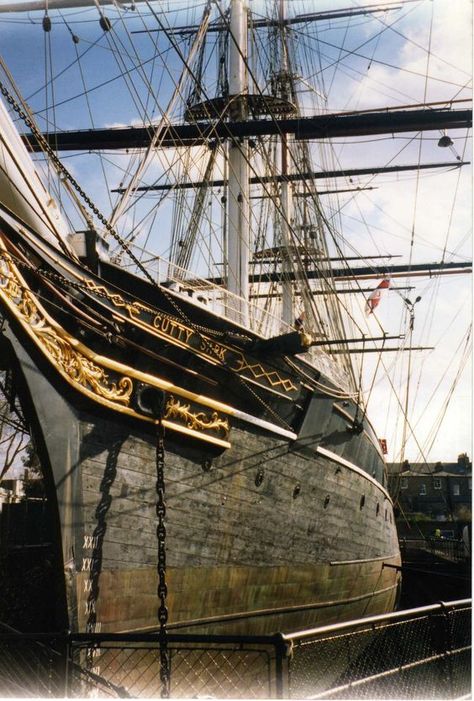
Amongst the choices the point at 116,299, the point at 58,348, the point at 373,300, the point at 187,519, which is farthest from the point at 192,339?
the point at 373,300

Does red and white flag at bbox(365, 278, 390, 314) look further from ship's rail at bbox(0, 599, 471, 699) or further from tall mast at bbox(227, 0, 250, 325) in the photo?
ship's rail at bbox(0, 599, 471, 699)

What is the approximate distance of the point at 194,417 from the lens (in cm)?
728

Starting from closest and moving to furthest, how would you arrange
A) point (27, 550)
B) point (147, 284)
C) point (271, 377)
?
point (147, 284)
point (271, 377)
point (27, 550)

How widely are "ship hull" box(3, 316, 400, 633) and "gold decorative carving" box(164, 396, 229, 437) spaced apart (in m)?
0.20

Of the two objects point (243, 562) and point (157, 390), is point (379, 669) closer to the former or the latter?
point (243, 562)

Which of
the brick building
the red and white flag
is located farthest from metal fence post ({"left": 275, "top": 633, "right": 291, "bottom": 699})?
the brick building

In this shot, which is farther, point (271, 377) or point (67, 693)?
point (271, 377)

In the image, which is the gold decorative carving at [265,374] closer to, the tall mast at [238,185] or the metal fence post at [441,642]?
the metal fence post at [441,642]

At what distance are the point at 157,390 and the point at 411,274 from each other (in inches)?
773

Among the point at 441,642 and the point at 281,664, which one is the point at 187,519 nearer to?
the point at 441,642

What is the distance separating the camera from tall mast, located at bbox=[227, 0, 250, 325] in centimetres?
1382

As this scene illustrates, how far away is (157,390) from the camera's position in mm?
6953

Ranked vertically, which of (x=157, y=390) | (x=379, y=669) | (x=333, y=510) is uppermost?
(x=157, y=390)

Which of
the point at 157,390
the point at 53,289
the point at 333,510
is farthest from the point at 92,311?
the point at 333,510
